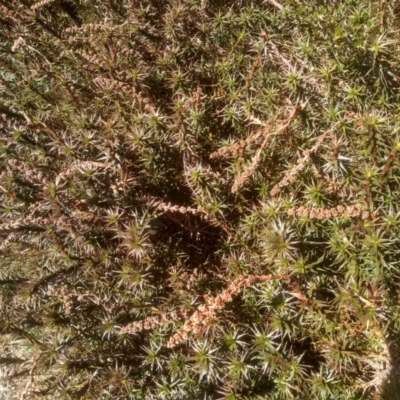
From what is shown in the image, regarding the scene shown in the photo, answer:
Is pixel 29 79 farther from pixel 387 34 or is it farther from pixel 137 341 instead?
pixel 387 34

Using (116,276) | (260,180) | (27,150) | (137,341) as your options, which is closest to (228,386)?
(137,341)

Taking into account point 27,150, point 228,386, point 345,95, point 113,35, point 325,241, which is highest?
point 113,35

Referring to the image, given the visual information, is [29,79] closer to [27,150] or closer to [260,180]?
[27,150]

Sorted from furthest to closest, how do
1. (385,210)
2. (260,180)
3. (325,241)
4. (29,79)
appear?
(29,79), (260,180), (325,241), (385,210)

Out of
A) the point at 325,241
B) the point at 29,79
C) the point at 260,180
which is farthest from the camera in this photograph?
the point at 29,79

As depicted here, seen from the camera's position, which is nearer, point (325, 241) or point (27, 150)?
point (325, 241)

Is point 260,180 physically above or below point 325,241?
above
